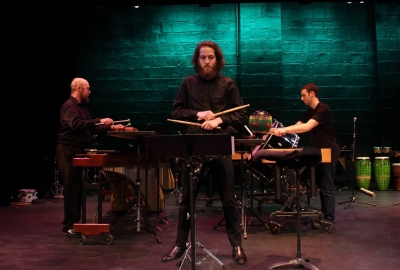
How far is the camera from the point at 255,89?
10.1 m

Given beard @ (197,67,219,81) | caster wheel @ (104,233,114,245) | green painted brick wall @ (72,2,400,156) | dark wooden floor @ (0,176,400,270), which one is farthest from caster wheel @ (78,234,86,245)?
green painted brick wall @ (72,2,400,156)

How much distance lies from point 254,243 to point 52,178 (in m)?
6.02

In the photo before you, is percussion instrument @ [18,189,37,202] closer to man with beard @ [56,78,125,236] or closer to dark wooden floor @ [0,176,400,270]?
dark wooden floor @ [0,176,400,270]

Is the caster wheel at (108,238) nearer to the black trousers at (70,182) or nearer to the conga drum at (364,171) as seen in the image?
the black trousers at (70,182)

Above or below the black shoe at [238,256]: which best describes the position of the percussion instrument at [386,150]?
above

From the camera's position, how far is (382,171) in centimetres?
950

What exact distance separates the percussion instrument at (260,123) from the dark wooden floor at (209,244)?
3.77 ft

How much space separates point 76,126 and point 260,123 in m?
2.02

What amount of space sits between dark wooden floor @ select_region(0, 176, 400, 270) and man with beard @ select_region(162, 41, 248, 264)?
232 millimetres

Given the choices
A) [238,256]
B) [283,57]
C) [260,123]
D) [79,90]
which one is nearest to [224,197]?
[238,256]

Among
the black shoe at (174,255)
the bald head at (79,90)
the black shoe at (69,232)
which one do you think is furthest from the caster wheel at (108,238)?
the bald head at (79,90)

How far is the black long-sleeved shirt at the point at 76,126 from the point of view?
16.0 ft

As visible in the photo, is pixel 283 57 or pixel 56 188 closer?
pixel 56 188

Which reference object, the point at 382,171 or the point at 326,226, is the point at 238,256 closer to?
the point at 326,226
